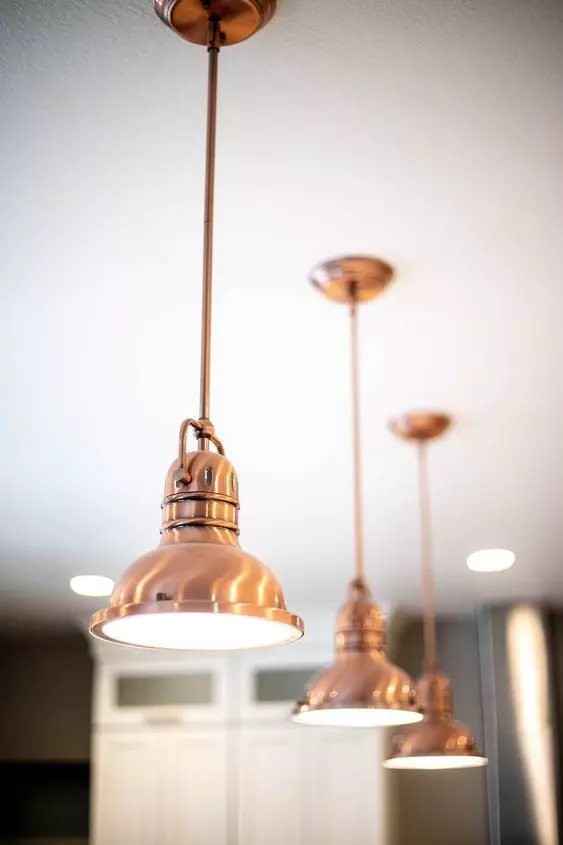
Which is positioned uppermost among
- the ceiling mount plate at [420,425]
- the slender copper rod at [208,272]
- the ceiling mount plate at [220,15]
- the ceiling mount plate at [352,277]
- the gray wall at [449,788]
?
the ceiling mount plate at [220,15]

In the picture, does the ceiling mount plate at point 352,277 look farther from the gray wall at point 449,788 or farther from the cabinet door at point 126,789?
the cabinet door at point 126,789

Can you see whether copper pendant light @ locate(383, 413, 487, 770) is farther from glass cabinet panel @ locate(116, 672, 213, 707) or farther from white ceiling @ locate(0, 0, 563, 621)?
glass cabinet panel @ locate(116, 672, 213, 707)

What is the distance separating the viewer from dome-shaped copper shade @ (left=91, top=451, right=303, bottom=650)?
115cm

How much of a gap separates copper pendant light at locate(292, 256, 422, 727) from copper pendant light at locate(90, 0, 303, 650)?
0.72m

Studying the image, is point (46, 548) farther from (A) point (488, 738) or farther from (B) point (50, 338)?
(A) point (488, 738)

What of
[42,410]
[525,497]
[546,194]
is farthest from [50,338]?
[525,497]

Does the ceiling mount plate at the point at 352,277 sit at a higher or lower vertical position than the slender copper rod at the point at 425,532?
higher

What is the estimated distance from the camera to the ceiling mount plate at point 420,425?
2.76m

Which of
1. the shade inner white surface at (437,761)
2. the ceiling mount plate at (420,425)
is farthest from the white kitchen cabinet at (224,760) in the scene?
the ceiling mount plate at (420,425)

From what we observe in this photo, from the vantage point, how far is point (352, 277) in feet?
6.88

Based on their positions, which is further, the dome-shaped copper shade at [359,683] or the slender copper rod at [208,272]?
the dome-shaped copper shade at [359,683]

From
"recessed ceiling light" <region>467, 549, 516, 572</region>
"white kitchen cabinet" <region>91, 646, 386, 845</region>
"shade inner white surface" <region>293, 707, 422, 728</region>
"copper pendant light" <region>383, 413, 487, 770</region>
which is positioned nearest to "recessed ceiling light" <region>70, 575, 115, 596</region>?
"white kitchen cabinet" <region>91, 646, 386, 845</region>

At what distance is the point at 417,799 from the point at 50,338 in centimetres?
349

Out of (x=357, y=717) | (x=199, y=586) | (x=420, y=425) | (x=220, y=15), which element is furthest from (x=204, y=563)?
(x=420, y=425)
